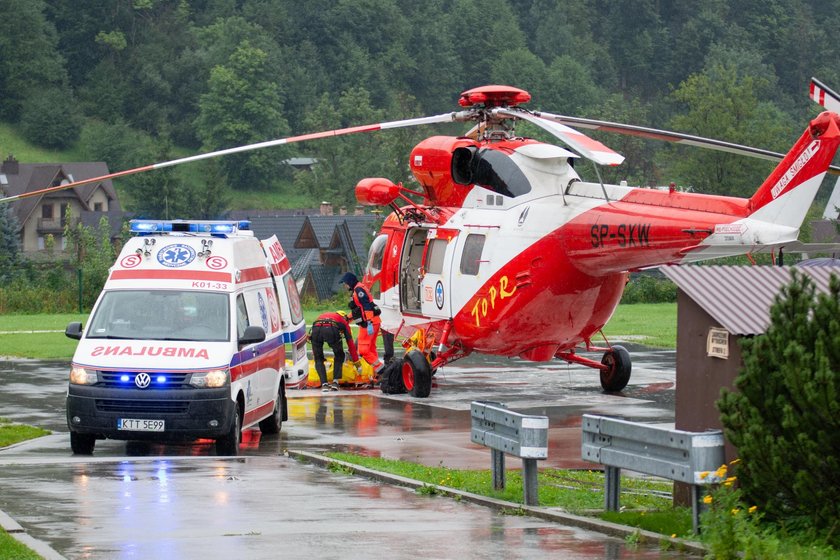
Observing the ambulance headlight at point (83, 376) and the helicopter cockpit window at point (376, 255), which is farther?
the helicopter cockpit window at point (376, 255)

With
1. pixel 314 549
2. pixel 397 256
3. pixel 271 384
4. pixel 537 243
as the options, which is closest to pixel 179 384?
pixel 271 384

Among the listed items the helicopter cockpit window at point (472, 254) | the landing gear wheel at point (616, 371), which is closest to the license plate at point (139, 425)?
the helicopter cockpit window at point (472, 254)

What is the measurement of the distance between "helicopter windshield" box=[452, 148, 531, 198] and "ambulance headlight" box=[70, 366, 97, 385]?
327 inches

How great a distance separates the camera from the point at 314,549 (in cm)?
1035

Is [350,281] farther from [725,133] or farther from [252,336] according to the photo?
[725,133]

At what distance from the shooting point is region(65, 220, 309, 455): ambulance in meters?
15.7

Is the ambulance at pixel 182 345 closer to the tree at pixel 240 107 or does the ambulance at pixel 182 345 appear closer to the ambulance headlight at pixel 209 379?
the ambulance headlight at pixel 209 379

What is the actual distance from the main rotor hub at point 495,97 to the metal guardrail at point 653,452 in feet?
36.9

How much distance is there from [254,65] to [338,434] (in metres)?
126

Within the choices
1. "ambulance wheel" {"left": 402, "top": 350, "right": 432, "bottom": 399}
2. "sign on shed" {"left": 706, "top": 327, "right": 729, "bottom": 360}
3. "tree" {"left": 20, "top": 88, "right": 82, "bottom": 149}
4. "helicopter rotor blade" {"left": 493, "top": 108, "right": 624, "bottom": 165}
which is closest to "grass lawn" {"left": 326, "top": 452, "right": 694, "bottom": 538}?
"sign on shed" {"left": 706, "top": 327, "right": 729, "bottom": 360}

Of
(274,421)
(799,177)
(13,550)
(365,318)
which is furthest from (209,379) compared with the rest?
(365,318)

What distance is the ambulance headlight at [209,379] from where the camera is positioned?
51.9 feet

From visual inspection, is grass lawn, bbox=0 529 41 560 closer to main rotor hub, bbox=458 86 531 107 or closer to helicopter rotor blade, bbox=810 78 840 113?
helicopter rotor blade, bbox=810 78 840 113

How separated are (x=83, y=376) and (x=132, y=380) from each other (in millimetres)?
565
